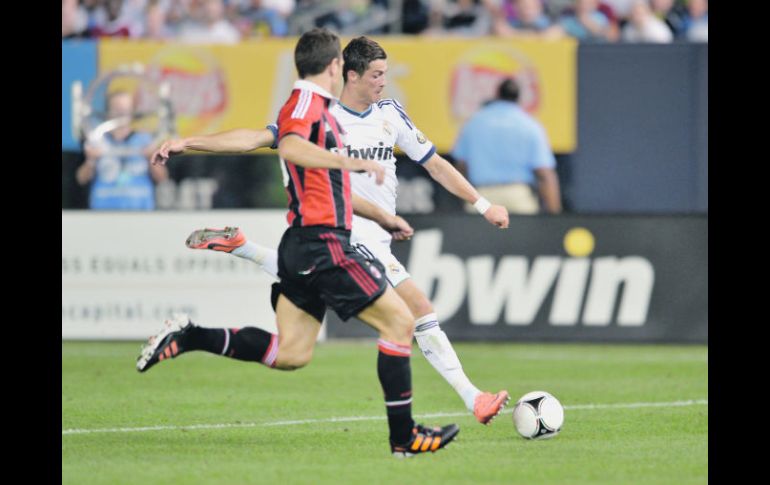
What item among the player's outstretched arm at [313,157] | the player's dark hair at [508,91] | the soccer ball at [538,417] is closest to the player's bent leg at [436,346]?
the soccer ball at [538,417]

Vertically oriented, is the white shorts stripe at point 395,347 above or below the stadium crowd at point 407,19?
below

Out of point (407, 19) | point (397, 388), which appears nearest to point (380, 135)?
point (397, 388)

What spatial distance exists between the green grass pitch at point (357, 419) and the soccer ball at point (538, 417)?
7cm

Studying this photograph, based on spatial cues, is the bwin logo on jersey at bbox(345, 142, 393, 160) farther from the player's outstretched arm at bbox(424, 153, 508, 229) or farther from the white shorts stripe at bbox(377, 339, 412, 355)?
the white shorts stripe at bbox(377, 339, 412, 355)

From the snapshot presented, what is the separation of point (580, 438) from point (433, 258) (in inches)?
229

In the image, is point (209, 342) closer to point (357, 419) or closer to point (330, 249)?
point (330, 249)

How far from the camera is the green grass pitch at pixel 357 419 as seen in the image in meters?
7.83

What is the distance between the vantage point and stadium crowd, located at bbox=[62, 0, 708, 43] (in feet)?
63.0

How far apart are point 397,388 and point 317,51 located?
181 centimetres

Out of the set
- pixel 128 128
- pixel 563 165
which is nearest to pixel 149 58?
pixel 128 128

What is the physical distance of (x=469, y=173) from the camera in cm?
1625

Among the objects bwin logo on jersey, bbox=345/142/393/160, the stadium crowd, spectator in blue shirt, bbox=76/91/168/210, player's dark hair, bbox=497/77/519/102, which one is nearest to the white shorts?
bwin logo on jersey, bbox=345/142/393/160

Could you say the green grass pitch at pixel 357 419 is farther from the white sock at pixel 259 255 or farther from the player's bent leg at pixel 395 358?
the white sock at pixel 259 255

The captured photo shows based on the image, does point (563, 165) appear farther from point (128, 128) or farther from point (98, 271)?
point (98, 271)
